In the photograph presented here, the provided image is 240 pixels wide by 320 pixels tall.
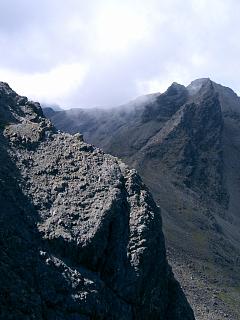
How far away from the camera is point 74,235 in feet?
104

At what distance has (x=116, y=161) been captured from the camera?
38438mm

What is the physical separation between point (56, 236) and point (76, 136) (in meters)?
10.5

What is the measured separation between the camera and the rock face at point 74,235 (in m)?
28.2

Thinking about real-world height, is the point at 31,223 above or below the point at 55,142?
below

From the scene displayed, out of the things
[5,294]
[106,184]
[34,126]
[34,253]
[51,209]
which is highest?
[34,126]

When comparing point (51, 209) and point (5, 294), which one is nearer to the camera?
point (5, 294)

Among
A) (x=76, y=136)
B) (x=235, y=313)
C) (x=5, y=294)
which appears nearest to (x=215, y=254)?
(x=235, y=313)

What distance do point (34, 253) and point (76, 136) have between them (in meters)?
12.5

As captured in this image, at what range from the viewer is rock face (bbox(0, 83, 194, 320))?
28234 millimetres

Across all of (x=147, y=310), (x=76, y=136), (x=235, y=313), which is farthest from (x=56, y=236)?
(x=235, y=313)

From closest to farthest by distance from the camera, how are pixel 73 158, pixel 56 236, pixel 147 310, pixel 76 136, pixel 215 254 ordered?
pixel 56 236
pixel 147 310
pixel 73 158
pixel 76 136
pixel 215 254

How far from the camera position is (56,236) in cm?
3103

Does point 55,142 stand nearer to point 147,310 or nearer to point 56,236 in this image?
point 56,236

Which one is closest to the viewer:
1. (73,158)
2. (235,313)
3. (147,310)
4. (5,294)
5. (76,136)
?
(5,294)
